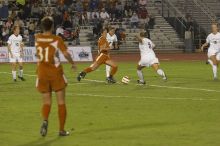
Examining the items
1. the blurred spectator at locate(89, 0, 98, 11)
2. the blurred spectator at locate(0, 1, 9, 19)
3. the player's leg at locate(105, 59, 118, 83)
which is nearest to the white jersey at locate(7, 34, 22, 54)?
the player's leg at locate(105, 59, 118, 83)

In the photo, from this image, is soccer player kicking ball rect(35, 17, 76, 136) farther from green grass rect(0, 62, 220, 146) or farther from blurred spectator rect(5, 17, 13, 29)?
blurred spectator rect(5, 17, 13, 29)

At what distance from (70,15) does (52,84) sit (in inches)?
1364

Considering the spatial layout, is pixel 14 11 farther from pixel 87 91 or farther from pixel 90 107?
pixel 90 107

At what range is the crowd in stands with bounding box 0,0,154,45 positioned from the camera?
142 ft

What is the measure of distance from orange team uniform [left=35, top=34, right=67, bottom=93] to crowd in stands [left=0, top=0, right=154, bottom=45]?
29.3 metres

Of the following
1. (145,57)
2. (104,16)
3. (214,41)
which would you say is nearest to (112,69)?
(145,57)

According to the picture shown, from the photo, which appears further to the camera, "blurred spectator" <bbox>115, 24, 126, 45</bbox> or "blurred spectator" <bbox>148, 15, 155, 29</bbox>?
"blurred spectator" <bbox>148, 15, 155, 29</bbox>

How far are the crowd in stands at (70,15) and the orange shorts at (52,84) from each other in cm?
2928

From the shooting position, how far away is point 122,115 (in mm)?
15367

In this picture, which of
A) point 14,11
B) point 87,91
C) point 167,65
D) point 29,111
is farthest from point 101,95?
point 14,11

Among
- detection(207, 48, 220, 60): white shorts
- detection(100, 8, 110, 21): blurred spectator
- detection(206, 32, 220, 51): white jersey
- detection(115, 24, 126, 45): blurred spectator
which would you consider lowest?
detection(115, 24, 126, 45): blurred spectator

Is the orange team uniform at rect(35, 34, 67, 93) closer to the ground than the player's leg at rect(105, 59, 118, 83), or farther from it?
A: farther from it

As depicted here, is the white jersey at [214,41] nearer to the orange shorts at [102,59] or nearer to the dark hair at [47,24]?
the orange shorts at [102,59]

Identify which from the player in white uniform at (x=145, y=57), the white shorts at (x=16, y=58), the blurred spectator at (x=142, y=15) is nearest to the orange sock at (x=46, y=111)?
the player in white uniform at (x=145, y=57)
